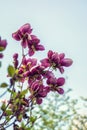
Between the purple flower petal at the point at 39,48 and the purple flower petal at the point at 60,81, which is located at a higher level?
Result: the purple flower petal at the point at 39,48

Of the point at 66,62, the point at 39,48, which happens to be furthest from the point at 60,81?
the point at 39,48

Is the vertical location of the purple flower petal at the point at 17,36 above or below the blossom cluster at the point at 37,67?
above

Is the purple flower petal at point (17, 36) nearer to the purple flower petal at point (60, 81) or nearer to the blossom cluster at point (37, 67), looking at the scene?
the blossom cluster at point (37, 67)

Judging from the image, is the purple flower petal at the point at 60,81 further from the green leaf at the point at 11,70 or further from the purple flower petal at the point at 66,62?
the green leaf at the point at 11,70

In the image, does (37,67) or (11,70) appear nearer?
(11,70)

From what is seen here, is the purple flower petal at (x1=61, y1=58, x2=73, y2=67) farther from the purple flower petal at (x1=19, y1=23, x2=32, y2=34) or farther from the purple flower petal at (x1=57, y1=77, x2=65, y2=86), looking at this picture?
the purple flower petal at (x1=19, y1=23, x2=32, y2=34)

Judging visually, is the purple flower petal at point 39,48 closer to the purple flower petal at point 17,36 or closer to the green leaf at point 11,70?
the purple flower petal at point 17,36

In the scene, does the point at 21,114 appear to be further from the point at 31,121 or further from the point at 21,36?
the point at 21,36

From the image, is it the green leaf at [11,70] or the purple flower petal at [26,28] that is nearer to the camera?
the green leaf at [11,70]

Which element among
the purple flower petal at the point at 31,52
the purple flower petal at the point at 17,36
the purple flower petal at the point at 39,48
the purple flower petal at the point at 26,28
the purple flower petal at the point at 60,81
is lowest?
the purple flower petal at the point at 60,81

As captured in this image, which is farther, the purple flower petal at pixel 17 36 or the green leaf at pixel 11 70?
the purple flower petal at pixel 17 36

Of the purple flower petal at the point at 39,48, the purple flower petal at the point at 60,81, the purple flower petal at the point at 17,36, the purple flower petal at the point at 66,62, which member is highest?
the purple flower petal at the point at 17,36

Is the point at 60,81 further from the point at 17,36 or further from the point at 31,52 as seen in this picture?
the point at 17,36

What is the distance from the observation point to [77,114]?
63.9ft
